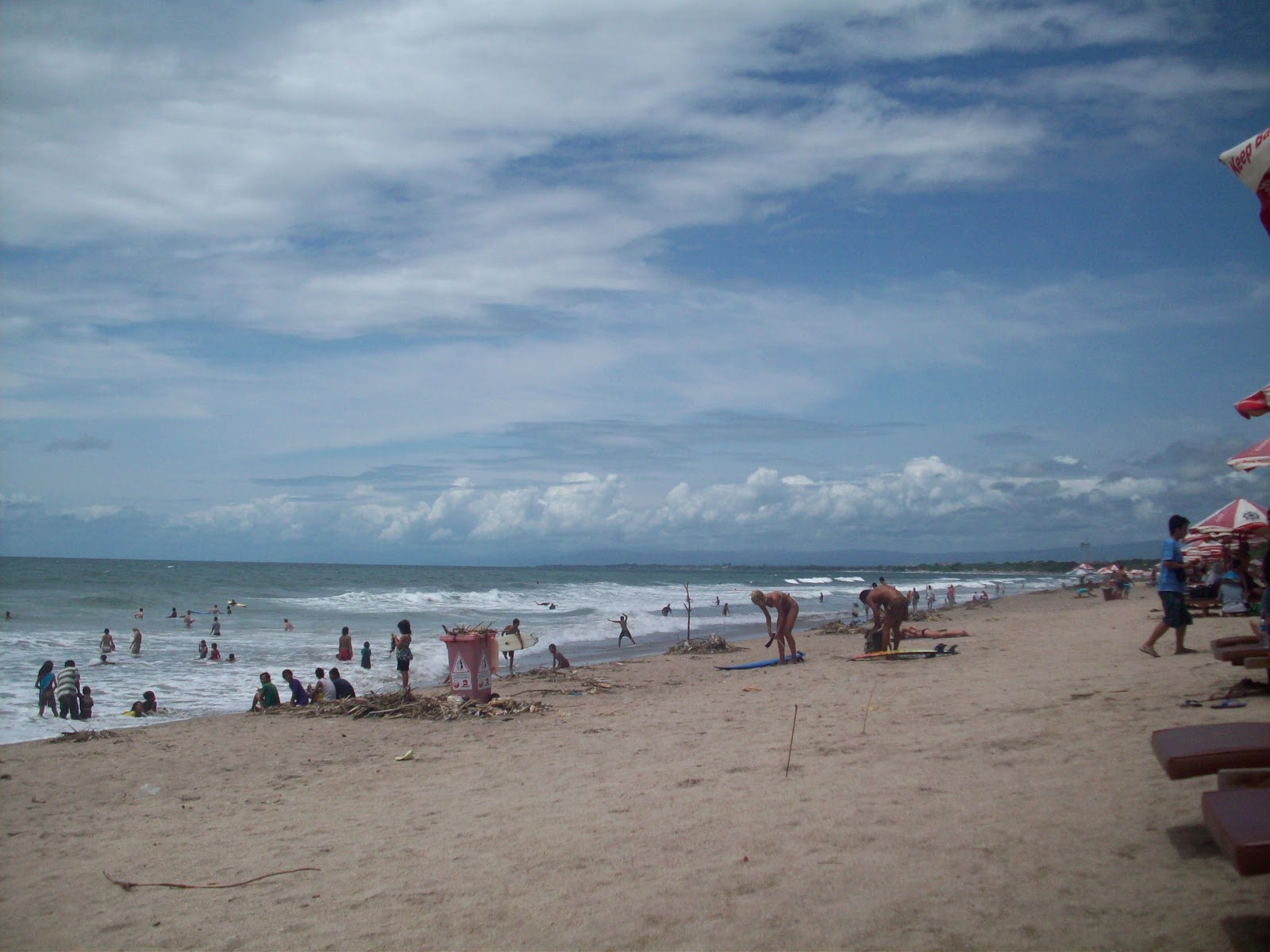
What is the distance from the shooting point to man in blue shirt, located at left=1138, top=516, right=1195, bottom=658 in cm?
920

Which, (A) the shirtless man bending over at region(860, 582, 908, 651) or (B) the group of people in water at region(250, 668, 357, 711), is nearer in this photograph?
(B) the group of people in water at region(250, 668, 357, 711)

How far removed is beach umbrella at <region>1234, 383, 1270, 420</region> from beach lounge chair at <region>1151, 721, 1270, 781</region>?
6.23 ft

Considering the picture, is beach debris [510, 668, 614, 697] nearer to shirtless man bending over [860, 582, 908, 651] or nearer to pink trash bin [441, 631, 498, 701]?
pink trash bin [441, 631, 498, 701]

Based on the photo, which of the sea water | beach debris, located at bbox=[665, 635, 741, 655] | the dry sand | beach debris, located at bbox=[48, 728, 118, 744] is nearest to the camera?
the dry sand

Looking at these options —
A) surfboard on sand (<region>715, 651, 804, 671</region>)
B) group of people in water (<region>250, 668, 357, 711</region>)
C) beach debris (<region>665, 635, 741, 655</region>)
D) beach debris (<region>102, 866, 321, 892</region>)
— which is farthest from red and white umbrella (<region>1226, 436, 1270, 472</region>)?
beach debris (<region>665, 635, 741, 655</region>)

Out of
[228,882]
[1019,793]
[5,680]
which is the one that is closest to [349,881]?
[228,882]

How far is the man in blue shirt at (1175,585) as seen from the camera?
9195mm

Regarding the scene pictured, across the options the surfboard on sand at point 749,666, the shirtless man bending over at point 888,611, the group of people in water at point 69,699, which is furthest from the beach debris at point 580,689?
the group of people in water at point 69,699

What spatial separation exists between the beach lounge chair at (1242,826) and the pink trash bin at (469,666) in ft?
33.2

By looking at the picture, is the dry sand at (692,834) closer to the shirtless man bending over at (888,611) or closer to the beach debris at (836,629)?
the shirtless man bending over at (888,611)

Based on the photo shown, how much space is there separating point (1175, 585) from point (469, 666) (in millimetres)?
9074

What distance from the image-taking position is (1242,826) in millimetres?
2959

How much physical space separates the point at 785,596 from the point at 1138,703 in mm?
8951

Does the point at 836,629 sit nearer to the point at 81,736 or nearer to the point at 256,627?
the point at 81,736
